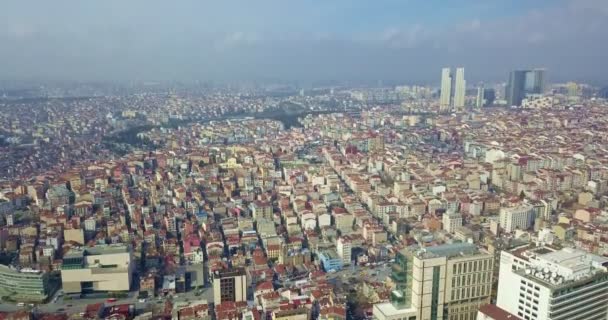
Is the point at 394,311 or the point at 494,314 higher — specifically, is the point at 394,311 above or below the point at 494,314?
below

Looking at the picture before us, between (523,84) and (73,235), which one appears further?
(523,84)

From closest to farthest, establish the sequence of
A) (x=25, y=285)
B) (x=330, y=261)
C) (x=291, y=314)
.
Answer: (x=291, y=314) → (x=25, y=285) → (x=330, y=261)

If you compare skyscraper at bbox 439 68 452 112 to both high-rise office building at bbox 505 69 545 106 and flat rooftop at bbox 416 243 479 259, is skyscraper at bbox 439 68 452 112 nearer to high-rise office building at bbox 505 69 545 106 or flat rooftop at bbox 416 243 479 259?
high-rise office building at bbox 505 69 545 106

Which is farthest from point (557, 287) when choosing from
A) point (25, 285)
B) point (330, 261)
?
point (25, 285)

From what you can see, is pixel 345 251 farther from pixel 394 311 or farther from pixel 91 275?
pixel 91 275

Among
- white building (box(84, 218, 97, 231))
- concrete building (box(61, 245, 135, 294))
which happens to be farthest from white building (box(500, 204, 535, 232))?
white building (box(84, 218, 97, 231))

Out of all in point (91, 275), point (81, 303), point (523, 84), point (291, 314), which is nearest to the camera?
point (291, 314)
